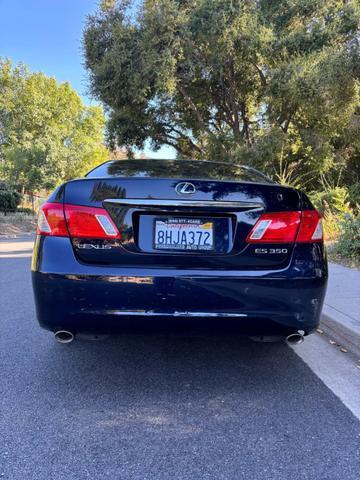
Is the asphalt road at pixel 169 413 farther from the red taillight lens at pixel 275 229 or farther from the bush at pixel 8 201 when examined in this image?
the bush at pixel 8 201

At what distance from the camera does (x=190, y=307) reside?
2.45 metres

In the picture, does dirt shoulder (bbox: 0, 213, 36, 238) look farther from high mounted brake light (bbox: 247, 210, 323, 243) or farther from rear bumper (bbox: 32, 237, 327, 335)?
high mounted brake light (bbox: 247, 210, 323, 243)

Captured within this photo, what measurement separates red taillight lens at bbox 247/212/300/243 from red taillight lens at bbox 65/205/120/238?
Result: 825 mm

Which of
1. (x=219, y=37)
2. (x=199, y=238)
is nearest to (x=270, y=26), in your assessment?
(x=219, y=37)

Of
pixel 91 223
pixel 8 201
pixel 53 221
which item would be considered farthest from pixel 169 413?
pixel 8 201

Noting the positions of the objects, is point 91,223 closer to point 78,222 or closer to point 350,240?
point 78,222

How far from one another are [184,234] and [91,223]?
55 centimetres

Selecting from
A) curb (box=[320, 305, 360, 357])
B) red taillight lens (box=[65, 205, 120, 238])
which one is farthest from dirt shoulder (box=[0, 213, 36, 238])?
red taillight lens (box=[65, 205, 120, 238])

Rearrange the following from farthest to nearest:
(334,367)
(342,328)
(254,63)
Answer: (254,63), (342,328), (334,367)

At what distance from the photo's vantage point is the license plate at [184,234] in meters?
2.47

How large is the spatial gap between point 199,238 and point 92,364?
1.42 metres

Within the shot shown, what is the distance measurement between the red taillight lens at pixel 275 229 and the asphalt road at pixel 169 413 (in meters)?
0.66

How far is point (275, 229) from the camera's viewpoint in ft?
8.32

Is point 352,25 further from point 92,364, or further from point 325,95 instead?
point 92,364
